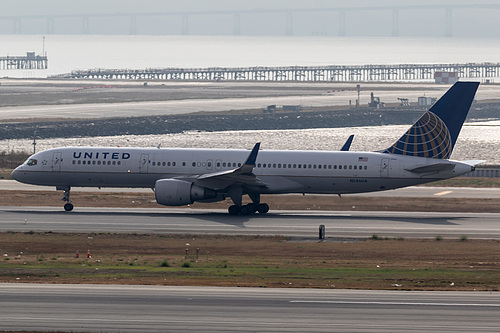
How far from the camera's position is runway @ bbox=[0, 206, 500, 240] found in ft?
170

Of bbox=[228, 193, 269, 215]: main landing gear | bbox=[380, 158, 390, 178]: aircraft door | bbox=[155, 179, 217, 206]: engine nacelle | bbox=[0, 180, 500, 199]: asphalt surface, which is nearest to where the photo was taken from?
bbox=[155, 179, 217, 206]: engine nacelle

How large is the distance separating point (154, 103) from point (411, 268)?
158 metres

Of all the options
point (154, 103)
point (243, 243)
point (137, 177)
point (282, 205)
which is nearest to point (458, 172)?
point (282, 205)

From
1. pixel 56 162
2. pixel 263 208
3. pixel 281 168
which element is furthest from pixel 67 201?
pixel 281 168

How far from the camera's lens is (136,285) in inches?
1332

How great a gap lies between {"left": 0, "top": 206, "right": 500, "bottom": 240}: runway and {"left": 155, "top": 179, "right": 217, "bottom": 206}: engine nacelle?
1.10 metres

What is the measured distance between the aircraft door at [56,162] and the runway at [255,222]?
2.74m

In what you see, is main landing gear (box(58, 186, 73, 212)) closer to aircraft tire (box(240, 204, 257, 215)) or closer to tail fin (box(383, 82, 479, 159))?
aircraft tire (box(240, 204, 257, 215))

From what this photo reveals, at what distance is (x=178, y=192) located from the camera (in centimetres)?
5769

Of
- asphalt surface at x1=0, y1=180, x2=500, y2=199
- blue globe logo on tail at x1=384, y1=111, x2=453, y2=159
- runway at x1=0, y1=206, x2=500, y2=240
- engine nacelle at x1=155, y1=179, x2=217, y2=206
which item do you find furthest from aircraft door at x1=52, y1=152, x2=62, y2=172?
blue globe logo on tail at x1=384, y1=111, x2=453, y2=159

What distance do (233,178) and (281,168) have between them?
3748mm

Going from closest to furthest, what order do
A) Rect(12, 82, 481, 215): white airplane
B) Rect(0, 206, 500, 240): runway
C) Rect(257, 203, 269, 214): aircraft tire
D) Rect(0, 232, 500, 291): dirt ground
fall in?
Rect(0, 232, 500, 291): dirt ground < Rect(0, 206, 500, 240): runway < Rect(12, 82, 481, 215): white airplane < Rect(257, 203, 269, 214): aircraft tire

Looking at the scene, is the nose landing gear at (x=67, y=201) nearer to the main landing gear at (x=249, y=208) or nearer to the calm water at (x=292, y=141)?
the main landing gear at (x=249, y=208)

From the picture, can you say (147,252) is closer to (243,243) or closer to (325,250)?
(243,243)
